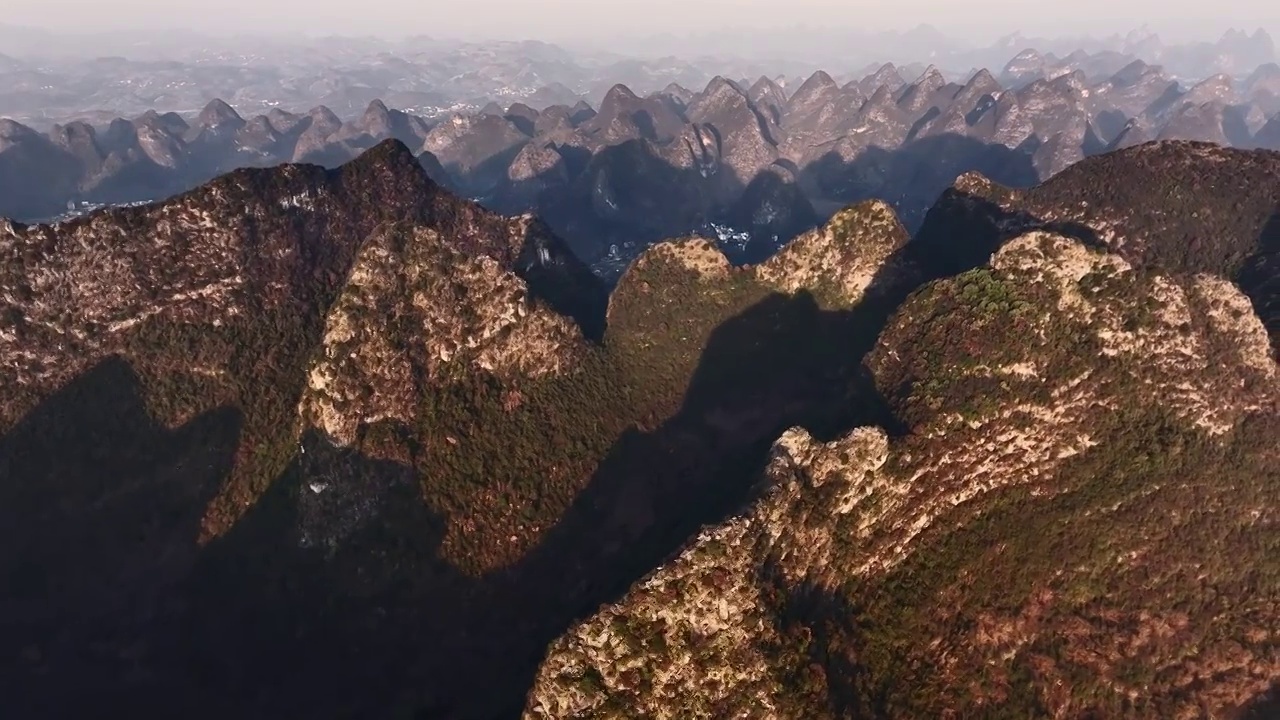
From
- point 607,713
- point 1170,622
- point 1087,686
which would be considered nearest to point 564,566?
point 607,713

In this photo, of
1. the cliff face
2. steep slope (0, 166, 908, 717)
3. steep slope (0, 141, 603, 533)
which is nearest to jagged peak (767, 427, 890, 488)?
the cliff face

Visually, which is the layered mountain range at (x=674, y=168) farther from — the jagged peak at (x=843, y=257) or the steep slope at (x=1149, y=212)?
the jagged peak at (x=843, y=257)

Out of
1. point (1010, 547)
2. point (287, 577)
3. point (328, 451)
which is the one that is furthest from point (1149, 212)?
point (287, 577)

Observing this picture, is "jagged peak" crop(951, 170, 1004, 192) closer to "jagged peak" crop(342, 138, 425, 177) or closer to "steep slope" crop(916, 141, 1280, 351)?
"steep slope" crop(916, 141, 1280, 351)

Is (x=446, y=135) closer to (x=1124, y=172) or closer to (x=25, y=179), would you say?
(x=25, y=179)

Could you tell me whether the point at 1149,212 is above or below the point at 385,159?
below

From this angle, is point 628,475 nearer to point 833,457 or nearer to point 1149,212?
point 833,457
